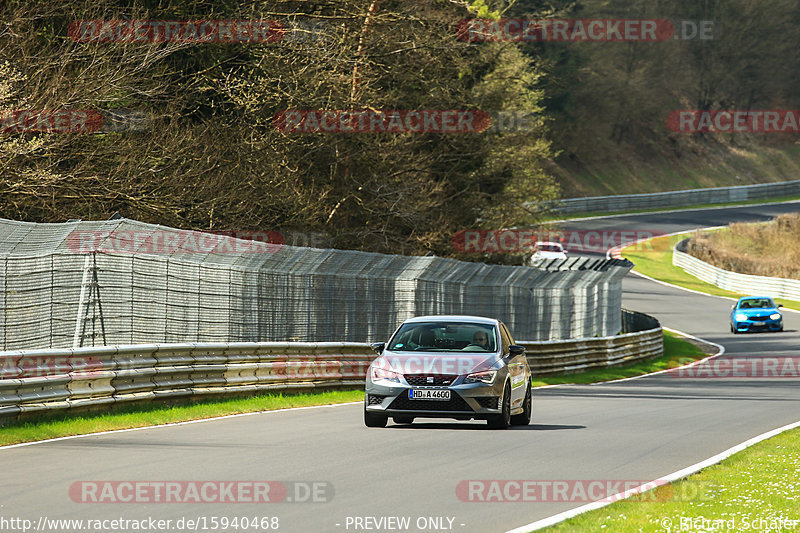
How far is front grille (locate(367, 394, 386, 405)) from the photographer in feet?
50.3

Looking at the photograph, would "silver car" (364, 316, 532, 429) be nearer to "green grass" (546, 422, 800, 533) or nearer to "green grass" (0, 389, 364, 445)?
"green grass" (0, 389, 364, 445)

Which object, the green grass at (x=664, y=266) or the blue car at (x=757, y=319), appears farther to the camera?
the green grass at (x=664, y=266)

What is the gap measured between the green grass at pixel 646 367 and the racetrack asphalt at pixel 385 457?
7.33m

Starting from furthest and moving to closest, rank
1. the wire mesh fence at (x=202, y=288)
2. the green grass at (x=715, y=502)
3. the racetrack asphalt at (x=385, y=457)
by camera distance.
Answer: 1. the wire mesh fence at (x=202, y=288)
2. the racetrack asphalt at (x=385, y=457)
3. the green grass at (x=715, y=502)

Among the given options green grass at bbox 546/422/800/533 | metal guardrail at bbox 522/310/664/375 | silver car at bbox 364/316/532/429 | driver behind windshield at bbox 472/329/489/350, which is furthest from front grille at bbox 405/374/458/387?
metal guardrail at bbox 522/310/664/375

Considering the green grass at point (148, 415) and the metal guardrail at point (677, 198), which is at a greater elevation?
the metal guardrail at point (677, 198)

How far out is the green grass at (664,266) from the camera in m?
63.1

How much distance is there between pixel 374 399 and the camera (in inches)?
606

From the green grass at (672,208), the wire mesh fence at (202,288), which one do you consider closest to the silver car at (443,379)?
the wire mesh fence at (202,288)

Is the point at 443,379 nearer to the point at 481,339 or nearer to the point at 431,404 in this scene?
the point at 431,404

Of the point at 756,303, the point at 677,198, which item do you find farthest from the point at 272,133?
the point at 677,198

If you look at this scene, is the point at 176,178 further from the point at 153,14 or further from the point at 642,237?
the point at 642,237

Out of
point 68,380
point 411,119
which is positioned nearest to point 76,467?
point 68,380

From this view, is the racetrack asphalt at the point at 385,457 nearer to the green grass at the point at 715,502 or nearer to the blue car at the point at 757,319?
the green grass at the point at 715,502
